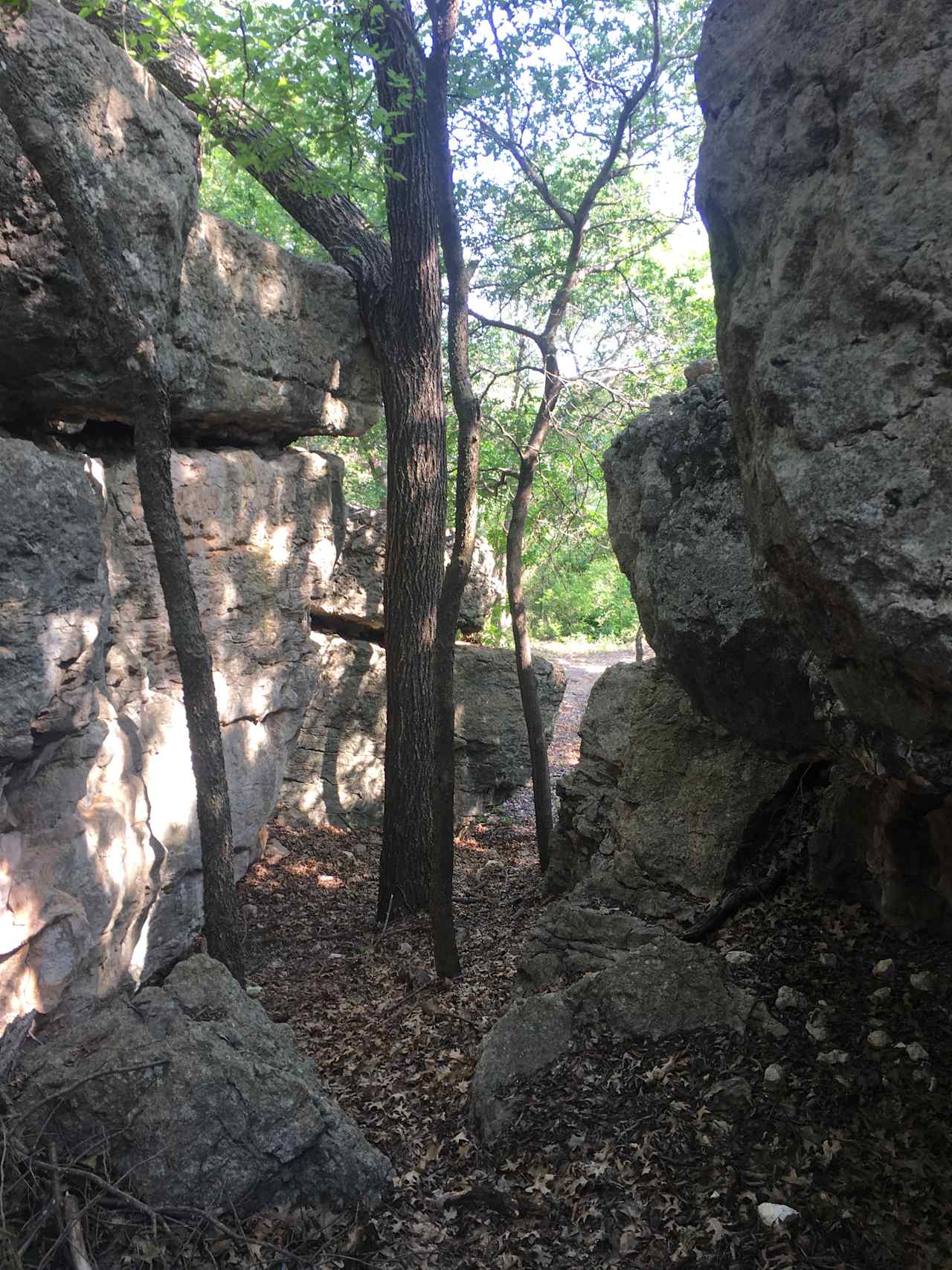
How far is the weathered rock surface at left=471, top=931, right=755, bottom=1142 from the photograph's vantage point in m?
5.11

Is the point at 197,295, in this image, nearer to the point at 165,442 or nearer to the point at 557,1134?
the point at 165,442

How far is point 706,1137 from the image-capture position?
14.5 feet

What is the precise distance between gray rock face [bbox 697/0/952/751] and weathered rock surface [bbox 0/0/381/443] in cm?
392

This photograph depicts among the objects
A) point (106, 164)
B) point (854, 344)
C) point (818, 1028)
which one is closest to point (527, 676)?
point (818, 1028)

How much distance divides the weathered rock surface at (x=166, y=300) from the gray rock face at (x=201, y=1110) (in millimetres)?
3807

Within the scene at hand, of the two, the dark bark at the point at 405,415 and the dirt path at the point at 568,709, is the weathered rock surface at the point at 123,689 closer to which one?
the dark bark at the point at 405,415

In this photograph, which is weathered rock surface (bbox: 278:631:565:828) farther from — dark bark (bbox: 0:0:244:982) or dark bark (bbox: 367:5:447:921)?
dark bark (bbox: 0:0:244:982)

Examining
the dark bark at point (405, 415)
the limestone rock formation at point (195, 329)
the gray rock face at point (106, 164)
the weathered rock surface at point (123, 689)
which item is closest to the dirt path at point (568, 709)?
the dark bark at point (405, 415)

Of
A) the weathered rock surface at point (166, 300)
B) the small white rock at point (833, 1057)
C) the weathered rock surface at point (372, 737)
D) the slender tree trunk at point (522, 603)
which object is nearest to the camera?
the small white rock at point (833, 1057)

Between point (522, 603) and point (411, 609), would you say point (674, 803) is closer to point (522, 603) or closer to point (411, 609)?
point (411, 609)

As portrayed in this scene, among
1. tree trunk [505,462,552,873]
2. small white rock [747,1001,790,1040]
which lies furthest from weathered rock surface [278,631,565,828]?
small white rock [747,1001,790,1040]

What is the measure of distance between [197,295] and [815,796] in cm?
618

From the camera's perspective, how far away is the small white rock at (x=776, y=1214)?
12.6 ft

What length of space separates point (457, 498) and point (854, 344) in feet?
13.6
